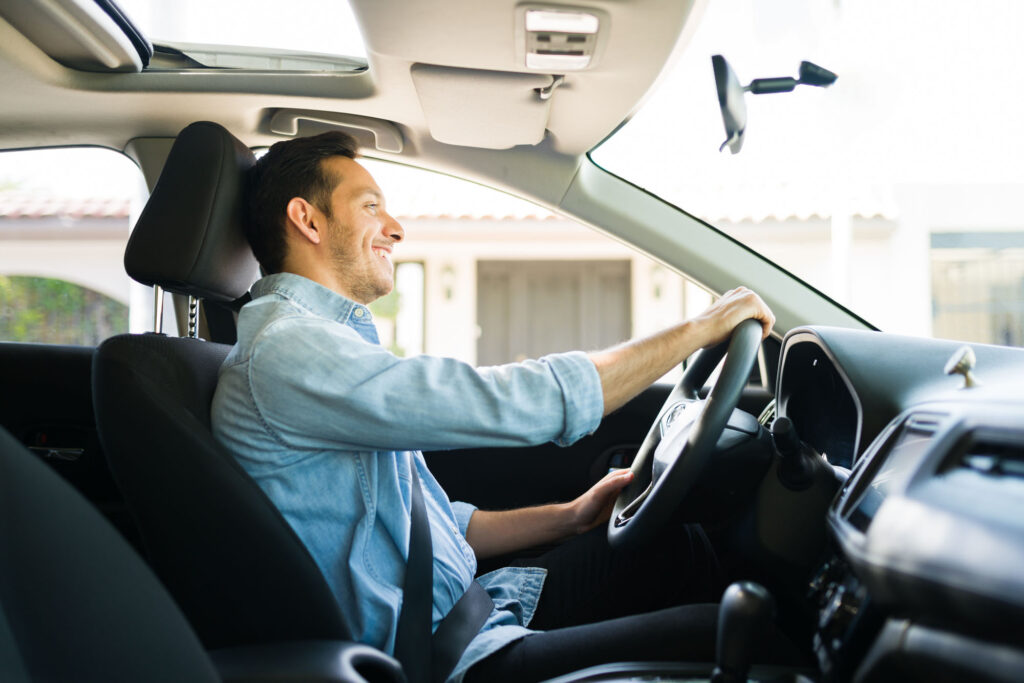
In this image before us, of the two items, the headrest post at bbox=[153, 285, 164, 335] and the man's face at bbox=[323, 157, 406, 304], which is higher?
the man's face at bbox=[323, 157, 406, 304]

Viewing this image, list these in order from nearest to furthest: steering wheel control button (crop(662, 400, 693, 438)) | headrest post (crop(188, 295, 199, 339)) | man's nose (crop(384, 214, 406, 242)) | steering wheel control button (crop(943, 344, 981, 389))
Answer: steering wheel control button (crop(943, 344, 981, 389)), steering wheel control button (crop(662, 400, 693, 438)), man's nose (crop(384, 214, 406, 242)), headrest post (crop(188, 295, 199, 339))

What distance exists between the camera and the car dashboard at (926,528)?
2.28ft

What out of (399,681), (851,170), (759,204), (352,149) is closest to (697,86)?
(352,149)

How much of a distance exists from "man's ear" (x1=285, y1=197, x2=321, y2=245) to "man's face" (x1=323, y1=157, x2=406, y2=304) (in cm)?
3

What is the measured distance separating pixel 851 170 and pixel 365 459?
7640mm

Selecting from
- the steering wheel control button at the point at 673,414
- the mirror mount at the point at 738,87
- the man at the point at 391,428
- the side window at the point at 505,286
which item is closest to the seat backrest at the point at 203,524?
the man at the point at 391,428

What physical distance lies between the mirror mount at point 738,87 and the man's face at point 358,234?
2.23ft

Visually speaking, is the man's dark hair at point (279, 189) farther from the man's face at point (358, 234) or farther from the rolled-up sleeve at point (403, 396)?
the rolled-up sleeve at point (403, 396)

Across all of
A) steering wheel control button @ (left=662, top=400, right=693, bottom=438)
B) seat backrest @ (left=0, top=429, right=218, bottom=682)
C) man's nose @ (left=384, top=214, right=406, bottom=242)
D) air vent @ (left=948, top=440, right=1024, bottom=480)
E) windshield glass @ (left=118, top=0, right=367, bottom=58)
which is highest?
windshield glass @ (left=118, top=0, right=367, bottom=58)

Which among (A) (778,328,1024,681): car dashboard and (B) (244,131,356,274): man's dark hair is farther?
(B) (244,131,356,274): man's dark hair

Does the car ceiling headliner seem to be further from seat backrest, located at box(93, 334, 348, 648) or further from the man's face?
seat backrest, located at box(93, 334, 348, 648)

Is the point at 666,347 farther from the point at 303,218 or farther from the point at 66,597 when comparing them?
the point at 66,597

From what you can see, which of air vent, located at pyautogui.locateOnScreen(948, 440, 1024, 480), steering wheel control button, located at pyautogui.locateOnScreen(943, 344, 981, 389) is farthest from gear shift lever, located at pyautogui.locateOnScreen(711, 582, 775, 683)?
steering wheel control button, located at pyautogui.locateOnScreen(943, 344, 981, 389)

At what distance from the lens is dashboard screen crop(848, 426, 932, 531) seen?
0.97 meters
